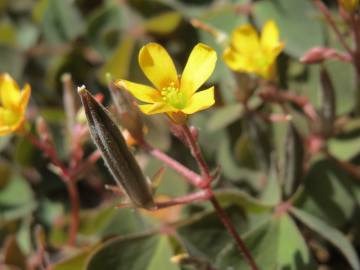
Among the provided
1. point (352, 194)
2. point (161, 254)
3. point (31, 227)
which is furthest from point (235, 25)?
point (31, 227)

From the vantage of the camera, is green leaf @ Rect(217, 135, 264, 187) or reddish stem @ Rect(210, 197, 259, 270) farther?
green leaf @ Rect(217, 135, 264, 187)

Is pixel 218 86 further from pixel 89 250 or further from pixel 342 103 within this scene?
pixel 89 250

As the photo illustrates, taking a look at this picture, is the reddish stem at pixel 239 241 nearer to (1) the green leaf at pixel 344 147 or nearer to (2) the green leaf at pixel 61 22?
(1) the green leaf at pixel 344 147

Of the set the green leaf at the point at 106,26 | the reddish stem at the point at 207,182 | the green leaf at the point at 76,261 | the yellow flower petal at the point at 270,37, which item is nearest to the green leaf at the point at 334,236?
the reddish stem at the point at 207,182

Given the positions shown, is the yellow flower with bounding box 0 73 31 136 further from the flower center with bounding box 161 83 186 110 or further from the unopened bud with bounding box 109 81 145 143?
the flower center with bounding box 161 83 186 110

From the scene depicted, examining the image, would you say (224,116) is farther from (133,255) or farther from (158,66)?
(158,66)

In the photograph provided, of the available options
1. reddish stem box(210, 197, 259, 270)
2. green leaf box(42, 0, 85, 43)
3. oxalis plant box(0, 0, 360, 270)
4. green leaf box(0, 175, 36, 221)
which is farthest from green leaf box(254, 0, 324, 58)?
green leaf box(0, 175, 36, 221)

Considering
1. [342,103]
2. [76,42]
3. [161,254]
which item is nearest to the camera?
[161,254]
